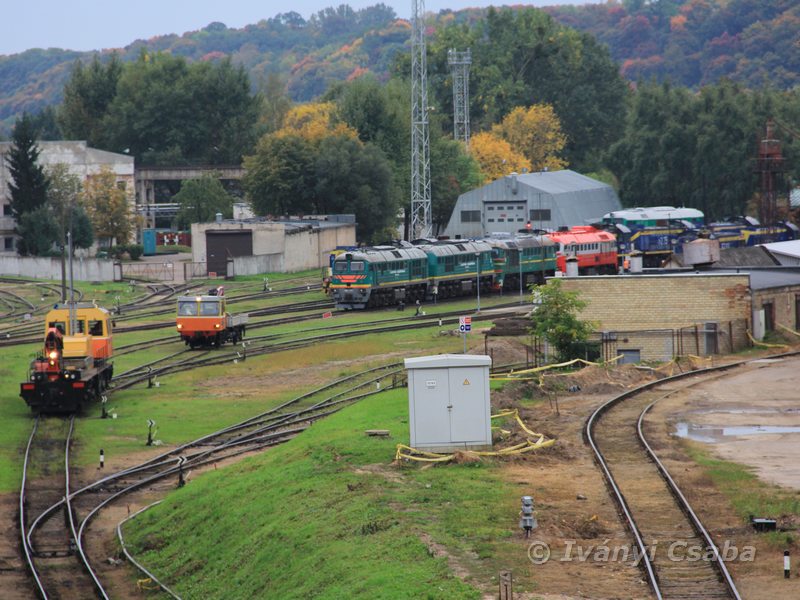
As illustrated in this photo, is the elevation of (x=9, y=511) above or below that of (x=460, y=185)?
below

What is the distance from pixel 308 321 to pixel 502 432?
127 feet

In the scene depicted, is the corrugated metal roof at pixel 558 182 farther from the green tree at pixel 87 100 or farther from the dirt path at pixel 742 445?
the dirt path at pixel 742 445

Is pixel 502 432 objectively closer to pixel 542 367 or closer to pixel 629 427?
pixel 629 427

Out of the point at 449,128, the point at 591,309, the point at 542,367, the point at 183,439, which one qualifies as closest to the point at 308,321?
the point at 591,309

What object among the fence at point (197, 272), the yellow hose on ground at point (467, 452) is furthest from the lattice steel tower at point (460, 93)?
the yellow hose on ground at point (467, 452)

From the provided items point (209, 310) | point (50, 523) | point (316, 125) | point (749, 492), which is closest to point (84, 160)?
point (316, 125)

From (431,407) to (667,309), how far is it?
26.3 meters

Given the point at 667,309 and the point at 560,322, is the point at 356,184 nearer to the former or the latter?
the point at 667,309

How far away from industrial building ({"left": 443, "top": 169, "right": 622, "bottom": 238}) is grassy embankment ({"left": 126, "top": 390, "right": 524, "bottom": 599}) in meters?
87.9

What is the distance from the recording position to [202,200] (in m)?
126

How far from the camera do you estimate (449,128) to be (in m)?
178

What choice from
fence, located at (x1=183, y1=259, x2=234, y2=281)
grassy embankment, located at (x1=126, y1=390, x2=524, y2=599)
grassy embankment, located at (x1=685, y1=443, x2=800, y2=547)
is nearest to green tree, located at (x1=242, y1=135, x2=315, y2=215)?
fence, located at (x1=183, y1=259, x2=234, y2=281)

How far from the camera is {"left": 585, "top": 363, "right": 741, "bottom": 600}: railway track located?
20297mm

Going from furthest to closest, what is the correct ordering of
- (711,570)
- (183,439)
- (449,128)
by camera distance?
1. (449,128)
2. (183,439)
3. (711,570)
